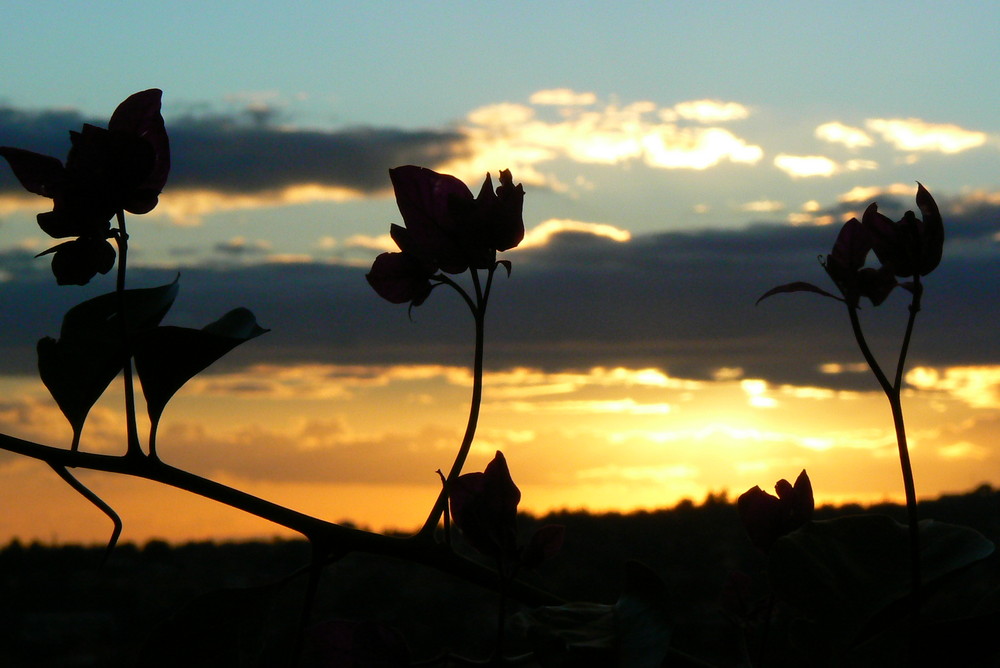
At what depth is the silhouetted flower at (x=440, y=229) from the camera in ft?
2.24

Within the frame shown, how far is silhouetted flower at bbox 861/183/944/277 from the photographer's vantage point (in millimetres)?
648

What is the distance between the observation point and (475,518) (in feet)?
2.21

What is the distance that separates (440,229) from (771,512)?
358 millimetres

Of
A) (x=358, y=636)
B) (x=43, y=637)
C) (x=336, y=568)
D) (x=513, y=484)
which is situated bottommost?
(x=43, y=637)

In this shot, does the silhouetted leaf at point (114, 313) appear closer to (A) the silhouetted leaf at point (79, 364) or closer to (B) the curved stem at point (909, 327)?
(A) the silhouetted leaf at point (79, 364)

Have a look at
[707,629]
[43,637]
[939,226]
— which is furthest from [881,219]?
[43,637]

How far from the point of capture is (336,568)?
3.80m

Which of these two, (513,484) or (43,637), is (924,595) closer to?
(513,484)

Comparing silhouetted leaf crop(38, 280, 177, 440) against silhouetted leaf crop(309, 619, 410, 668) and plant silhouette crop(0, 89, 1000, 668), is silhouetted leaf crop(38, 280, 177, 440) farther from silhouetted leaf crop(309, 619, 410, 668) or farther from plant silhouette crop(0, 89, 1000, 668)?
silhouetted leaf crop(309, 619, 410, 668)

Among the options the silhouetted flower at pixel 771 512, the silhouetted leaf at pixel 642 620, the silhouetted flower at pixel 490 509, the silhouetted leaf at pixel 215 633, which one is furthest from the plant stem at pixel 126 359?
the silhouetted flower at pixel 771 512

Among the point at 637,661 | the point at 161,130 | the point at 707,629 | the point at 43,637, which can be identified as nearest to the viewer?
the point at 637,661

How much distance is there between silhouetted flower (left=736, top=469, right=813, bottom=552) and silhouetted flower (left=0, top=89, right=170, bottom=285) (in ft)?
1.81

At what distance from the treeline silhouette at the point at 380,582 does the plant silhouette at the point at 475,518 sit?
206cm

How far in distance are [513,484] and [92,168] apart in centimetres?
40
